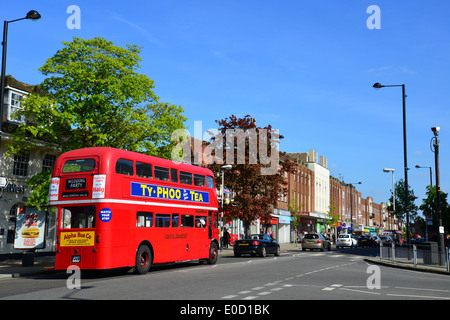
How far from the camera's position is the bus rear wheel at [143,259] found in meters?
17.7

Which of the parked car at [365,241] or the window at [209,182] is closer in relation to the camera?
the window at [209,182]

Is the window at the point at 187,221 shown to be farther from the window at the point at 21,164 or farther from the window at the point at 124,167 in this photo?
the window at the point at 21,164

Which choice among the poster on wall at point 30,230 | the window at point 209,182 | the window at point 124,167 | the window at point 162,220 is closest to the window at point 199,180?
the window at point 209,182

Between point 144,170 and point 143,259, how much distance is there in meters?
3.39

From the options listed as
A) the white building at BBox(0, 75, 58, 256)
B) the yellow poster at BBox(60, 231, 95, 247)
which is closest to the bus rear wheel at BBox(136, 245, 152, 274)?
the yellow poster at BBox(60, 231, 95, 247)

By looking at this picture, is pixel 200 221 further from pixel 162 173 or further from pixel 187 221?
pixel 162 173

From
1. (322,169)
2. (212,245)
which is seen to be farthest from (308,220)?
(212,245)

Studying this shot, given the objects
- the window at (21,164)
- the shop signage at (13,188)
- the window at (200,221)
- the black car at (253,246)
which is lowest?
the black car at (253,246)

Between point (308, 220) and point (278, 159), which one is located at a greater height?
point (278, 159)

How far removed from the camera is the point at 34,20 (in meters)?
18.6

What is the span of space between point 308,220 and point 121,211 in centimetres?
6782

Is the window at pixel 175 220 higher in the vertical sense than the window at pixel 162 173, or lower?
lower

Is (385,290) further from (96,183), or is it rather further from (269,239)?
(269,239)

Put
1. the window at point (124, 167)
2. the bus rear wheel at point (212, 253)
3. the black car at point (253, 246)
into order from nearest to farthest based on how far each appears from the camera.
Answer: the window at point (124, 167) → the bus rear wheel at point (212, 253) → the black car at point (253, 246)
